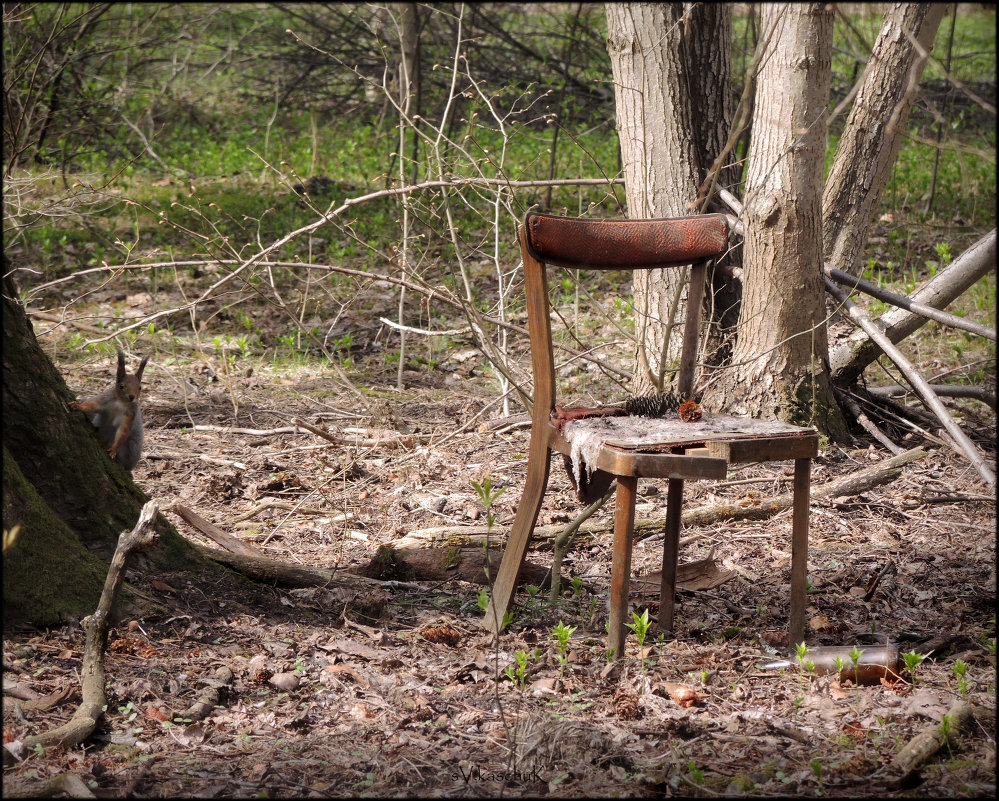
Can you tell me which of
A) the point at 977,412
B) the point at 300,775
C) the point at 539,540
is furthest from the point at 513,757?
the point at 977,412

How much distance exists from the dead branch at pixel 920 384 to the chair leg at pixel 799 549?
22.7 inches

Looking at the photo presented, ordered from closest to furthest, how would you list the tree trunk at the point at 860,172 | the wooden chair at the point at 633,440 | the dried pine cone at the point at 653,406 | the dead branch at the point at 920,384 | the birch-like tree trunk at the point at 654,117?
the wooden chair at the point at 633,440 → the dried pine cone at the point at 653,406 → the dead branch at the point at 920,384 → the birch-like tree trunk at the point at 654,117 → the tree trunk at the point at 860,172

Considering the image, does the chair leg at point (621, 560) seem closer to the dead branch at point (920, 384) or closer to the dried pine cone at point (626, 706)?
the dried pine cone at point (626, 706)

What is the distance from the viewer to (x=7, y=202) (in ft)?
19.2

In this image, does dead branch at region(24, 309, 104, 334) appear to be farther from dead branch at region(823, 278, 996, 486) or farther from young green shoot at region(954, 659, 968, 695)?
young green shoot at region(954, 659, 968, 695)

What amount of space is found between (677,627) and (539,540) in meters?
0.72

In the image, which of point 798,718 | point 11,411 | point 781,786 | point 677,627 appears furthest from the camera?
point 677,627

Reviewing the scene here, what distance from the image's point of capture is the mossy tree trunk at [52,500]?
103 inches

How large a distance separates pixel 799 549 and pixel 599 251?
112 cm

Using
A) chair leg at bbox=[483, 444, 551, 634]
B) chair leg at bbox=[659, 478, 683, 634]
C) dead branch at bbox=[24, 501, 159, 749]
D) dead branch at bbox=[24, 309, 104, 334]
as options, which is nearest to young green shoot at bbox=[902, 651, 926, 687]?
chair leg at bbox=[659, 478, 683, 634]

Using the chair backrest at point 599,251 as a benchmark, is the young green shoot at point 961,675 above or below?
below

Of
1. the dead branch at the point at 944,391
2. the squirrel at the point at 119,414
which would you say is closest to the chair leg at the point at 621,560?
the squirrel at the point at 119,414

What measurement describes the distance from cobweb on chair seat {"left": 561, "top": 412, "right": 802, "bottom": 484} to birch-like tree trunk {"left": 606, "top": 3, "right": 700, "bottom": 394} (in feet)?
5.94

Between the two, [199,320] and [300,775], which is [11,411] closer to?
[300,775]
